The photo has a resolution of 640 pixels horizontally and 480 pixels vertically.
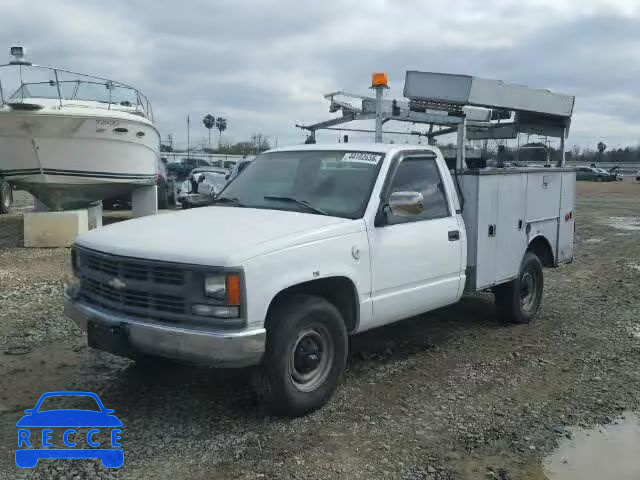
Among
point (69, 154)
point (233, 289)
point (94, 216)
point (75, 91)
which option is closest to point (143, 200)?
point (94, 216)

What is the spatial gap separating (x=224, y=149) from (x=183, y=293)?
6324 centimetres

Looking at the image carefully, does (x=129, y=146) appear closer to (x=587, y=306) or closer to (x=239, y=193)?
(x=239, y=193)

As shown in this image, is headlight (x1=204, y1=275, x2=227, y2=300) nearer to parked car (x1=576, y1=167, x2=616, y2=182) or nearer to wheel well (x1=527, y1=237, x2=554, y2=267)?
wheel well (x1=527, y1=237, x2=554, y2=267)

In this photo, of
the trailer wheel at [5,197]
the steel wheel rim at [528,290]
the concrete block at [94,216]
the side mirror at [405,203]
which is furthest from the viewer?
the trailer wheel at [5,197]

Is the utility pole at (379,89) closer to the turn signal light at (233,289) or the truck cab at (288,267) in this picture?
the truck cab at (288,267)

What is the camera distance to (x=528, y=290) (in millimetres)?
7160

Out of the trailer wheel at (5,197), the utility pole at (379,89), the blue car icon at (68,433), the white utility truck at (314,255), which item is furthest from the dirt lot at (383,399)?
the trailer wheel at (5,197)

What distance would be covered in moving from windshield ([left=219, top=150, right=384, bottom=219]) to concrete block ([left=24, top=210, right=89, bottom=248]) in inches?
274

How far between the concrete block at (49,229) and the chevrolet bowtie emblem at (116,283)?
7.89 m

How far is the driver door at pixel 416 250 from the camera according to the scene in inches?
192

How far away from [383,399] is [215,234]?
71.2 inches

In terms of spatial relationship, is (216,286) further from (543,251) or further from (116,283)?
(543,251)

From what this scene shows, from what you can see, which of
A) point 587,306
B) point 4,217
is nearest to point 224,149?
point 4,217

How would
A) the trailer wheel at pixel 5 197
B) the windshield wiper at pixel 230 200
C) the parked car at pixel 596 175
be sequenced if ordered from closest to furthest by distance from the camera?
the windshield wiper at pixel 230 200 → the trailer wheel at pixel 5 197 → the parked car at pixel 596 175
